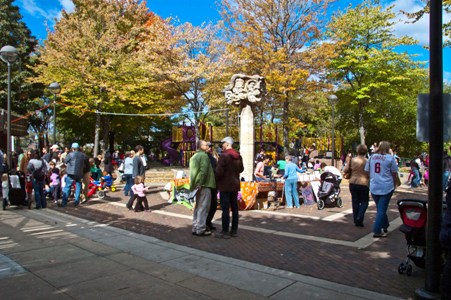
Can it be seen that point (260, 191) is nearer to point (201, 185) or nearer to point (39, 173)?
point (201, 185)

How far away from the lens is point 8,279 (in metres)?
4.04

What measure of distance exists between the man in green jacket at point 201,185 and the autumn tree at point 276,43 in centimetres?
1389

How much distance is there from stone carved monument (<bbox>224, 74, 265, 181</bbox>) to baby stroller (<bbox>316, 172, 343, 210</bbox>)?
2.41 meters

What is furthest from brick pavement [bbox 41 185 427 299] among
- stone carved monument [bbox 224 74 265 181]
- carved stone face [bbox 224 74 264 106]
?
carved stone face [bbox 224 74 264 106]

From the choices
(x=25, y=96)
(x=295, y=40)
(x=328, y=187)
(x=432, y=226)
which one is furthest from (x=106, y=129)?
(x=432, y=226)

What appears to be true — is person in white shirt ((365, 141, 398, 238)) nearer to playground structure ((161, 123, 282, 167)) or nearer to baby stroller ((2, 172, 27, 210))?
baby stroller ((2, 172, 27, 210))

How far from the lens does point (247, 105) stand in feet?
37.0

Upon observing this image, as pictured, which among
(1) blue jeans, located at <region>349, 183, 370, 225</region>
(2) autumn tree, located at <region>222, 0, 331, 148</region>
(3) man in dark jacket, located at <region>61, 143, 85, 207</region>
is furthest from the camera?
(2) autumn tree, located at <region>222, 0, 331, 148</region>

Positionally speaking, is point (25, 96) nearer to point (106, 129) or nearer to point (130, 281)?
point (106, 129)

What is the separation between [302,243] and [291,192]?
4093mm

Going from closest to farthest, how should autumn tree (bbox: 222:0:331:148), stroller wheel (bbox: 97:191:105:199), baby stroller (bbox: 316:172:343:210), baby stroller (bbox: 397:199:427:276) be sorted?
baby stroller (bbox: 397:199:427:276), baby stroller (bbox: 316:172:343:210), stroller wheel (bbox: 97:191:105:199), autumn tree (bbox: 222:0:331:148)

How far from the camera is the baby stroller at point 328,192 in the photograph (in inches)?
374

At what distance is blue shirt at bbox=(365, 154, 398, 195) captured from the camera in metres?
6.11

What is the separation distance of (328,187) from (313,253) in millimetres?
4577
